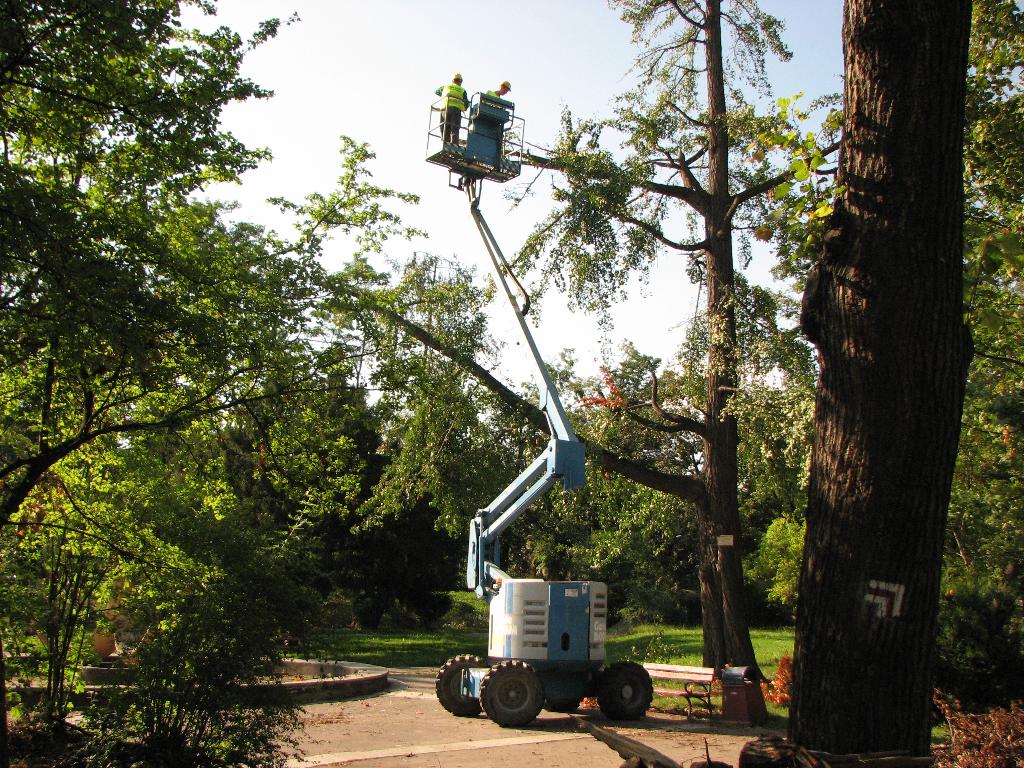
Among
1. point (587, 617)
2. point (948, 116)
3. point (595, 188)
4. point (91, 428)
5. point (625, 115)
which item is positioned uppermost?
point (625, 115)

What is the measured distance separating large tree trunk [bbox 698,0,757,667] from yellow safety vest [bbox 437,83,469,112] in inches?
212

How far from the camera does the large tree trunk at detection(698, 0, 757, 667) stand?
16781mm

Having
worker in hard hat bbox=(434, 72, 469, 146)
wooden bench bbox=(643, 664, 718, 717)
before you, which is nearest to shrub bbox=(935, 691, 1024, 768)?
wooden bench bbox=(643, 664, 718, 717)

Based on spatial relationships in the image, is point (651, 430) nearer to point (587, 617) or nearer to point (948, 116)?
point (587, 617)

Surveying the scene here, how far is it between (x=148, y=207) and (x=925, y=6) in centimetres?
544

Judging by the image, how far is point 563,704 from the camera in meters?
13.5

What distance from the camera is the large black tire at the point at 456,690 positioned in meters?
13.1

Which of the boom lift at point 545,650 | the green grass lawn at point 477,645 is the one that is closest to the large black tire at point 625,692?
the boom lift at point 545,650

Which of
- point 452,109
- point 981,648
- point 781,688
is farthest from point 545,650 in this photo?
point 452,109

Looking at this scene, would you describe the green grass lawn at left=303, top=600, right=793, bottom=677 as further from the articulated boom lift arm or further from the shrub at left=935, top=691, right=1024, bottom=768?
the shrub at left=935, top=691, right=1024, bottom=768

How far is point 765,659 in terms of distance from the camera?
23094mm

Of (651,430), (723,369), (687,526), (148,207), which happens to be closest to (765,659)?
(651,430)

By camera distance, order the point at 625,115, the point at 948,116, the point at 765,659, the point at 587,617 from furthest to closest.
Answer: the point at 765,659, the point at 625,115, the point at 587,617, the point at 948,116

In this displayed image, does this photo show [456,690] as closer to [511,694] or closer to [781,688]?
[511,694]
